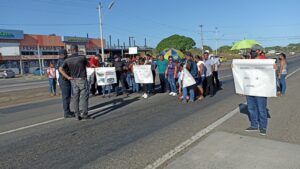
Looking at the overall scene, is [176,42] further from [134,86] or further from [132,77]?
[134,86]

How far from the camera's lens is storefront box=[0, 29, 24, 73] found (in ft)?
168

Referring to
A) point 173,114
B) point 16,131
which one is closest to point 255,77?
point 173,114

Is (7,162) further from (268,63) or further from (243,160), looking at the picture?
(268,63)

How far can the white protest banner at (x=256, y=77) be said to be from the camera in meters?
5.54

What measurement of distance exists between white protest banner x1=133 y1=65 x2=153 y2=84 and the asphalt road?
2.68 meters

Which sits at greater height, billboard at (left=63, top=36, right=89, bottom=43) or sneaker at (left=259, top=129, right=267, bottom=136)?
billboard at (left=63, top=36, right=89, bottom=43)

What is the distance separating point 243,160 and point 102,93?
31.9ft

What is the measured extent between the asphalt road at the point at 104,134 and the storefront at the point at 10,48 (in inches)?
1863

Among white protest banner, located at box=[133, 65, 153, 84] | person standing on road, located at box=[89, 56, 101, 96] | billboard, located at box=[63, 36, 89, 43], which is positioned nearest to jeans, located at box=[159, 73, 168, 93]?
white protest banner, located at box=[133, 65, 153, 84]

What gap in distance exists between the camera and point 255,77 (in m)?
5.78

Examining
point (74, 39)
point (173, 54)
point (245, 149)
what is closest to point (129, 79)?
point (173, 54)

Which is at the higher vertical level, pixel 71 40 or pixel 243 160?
pixel 71 40

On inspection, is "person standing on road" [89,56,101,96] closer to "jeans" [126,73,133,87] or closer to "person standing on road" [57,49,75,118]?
"jeans" [126,73,133,87]

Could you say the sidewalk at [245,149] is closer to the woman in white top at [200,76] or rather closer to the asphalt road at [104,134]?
the asphalt road at [104,134]
